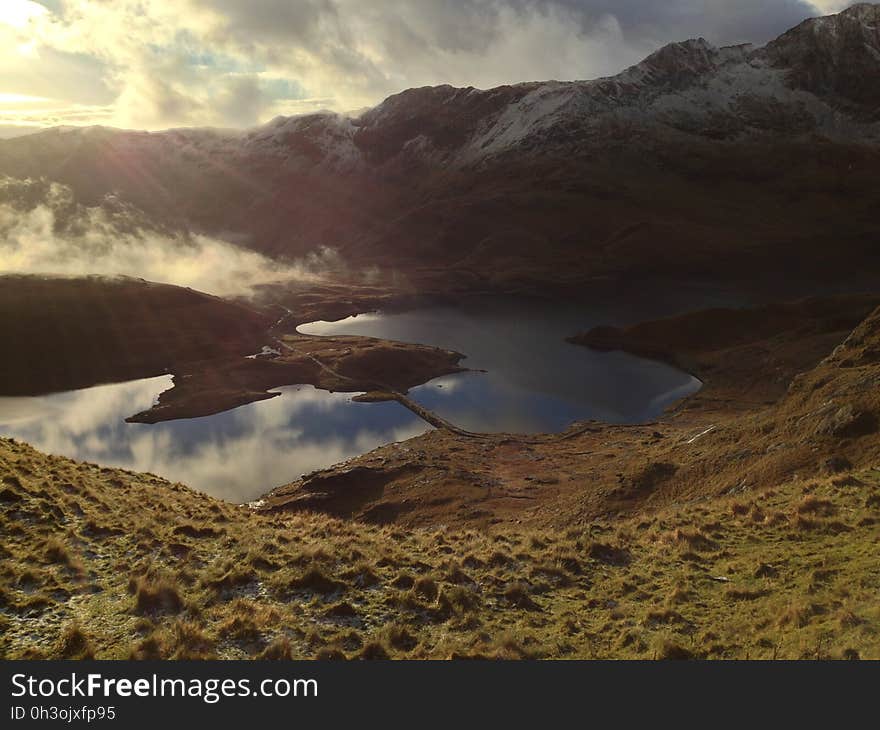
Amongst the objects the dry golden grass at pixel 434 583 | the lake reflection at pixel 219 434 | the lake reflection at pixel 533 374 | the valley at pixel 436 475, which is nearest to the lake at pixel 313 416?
the lake reflection at pixel 219 434

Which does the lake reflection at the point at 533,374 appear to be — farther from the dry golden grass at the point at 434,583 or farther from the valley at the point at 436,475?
the dry golden grass at the point at 434,583

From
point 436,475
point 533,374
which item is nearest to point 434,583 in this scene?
point 436,475

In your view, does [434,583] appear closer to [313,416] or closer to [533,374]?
[313,416]

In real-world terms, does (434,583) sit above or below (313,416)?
below

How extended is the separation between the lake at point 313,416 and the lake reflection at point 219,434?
112mm

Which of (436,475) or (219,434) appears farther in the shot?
(219,434)

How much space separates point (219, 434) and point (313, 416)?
11190 mm

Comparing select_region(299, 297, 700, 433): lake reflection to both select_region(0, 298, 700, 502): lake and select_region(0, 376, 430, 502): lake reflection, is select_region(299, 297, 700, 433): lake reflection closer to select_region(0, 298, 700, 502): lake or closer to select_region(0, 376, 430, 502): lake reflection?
select_region(0, 298, 700, 502): lake

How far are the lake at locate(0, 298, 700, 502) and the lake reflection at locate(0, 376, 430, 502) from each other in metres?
0.11

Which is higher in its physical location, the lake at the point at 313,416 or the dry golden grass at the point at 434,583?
the lake at the point at 313,416

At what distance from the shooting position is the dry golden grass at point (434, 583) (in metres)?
12.3

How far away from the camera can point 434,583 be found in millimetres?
15633

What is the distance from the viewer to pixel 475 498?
4288cm

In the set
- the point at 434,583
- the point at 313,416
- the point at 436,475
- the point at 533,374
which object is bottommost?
the point at 434,583
